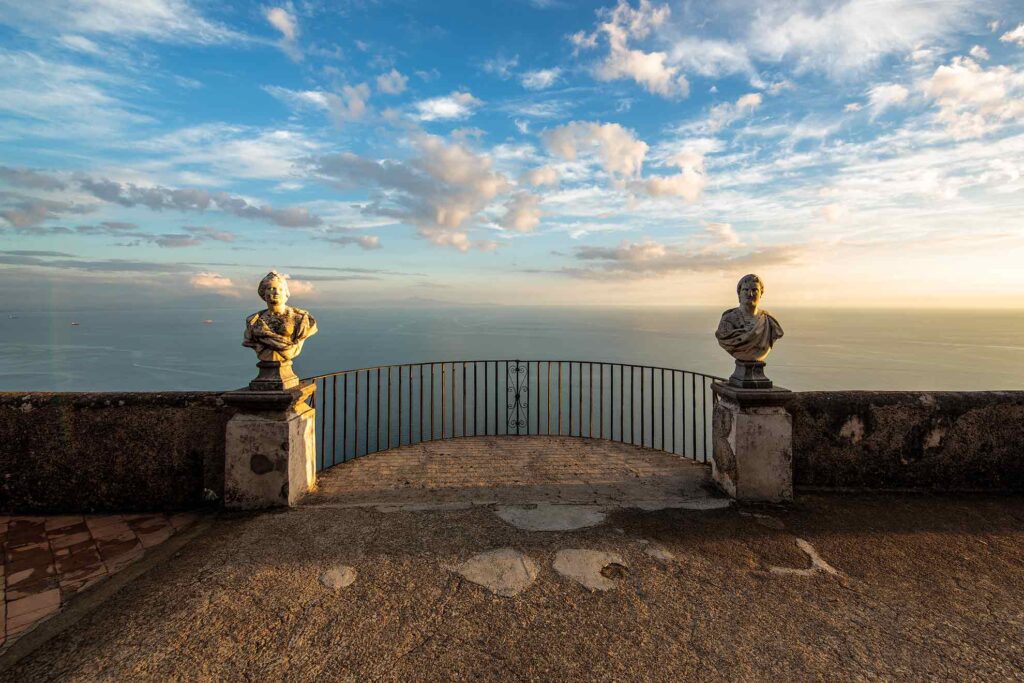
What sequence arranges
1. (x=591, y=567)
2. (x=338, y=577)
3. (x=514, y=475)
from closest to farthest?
(x=338, y=577)
(x=591, y=567)
(x=514, y=475)

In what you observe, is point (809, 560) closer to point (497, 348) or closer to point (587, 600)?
point (587, 600)

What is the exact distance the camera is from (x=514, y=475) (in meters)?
4.61

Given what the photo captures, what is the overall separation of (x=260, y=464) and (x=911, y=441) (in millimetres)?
5896

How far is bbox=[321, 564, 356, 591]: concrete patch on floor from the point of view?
2.63m

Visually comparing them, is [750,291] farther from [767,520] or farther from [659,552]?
[659,552]

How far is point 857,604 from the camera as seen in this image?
2494 mm

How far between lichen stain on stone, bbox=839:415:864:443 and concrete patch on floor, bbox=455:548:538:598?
→ 10.8 feet

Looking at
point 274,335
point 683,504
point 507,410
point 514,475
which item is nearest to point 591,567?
point 683,504

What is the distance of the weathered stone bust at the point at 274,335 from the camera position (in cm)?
386

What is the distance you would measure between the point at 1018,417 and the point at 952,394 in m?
0.52

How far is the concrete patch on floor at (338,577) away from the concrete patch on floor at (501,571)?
658 mm

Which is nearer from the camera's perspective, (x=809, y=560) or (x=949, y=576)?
(x=949, y=576)

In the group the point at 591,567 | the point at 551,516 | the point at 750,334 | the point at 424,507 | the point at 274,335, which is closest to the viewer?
the point at 591,567

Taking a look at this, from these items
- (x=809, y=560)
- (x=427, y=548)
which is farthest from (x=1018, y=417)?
(x=427, y=548)
